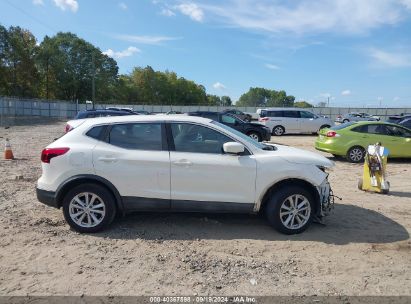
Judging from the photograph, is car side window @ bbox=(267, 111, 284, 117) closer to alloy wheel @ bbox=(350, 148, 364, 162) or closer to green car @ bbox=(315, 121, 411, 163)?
green car @ bbox=(315, 121, 411, 163)

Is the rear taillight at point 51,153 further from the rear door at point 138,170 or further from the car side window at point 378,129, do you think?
the car side window at point 378,129

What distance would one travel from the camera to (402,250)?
5.43 meters

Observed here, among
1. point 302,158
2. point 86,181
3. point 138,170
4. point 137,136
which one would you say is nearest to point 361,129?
point 302,158

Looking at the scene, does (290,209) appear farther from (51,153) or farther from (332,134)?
(332,134)

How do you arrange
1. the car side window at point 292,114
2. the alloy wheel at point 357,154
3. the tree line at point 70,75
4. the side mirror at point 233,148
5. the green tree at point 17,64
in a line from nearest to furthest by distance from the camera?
the side mirror at point 233,148
the alloy wheel at point 357,154
the car side window at point 292,114
the green tree at point 17,64
the tree line at point 70,75

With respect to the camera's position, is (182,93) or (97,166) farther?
(182,93)

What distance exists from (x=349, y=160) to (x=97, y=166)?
10164 millimetres

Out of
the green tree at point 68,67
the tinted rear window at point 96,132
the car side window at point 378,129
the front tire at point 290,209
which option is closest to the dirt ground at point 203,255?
the front tire at point 290,209

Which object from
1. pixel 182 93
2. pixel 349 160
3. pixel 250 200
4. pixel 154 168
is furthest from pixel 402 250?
pixel 182 93

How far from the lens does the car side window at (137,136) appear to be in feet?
19.5

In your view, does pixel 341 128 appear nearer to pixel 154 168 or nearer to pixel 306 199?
pixel 306 199

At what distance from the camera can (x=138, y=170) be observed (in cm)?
581

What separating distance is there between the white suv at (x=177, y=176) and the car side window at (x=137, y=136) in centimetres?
1

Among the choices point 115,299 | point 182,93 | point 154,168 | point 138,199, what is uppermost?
point 182,93
